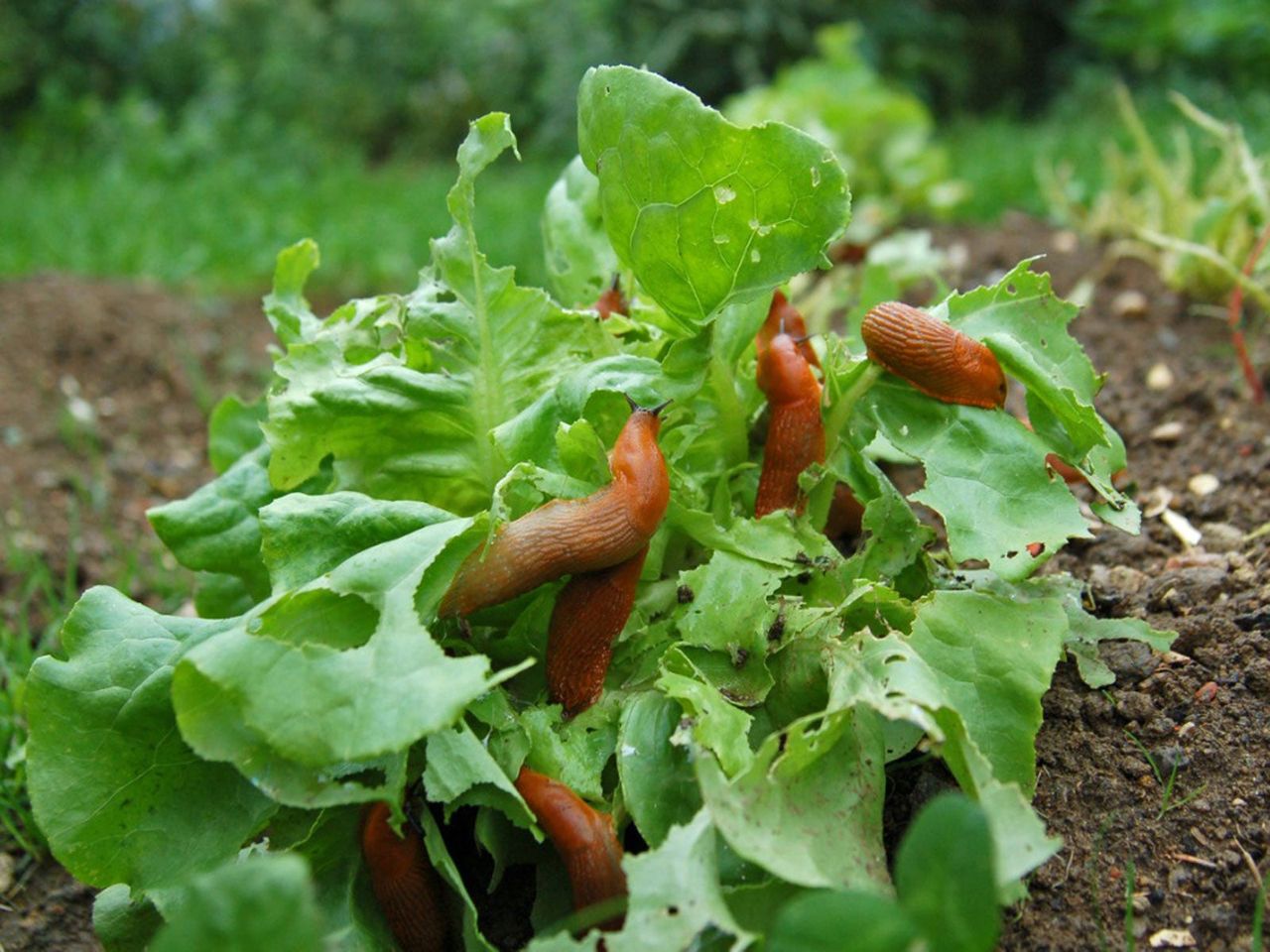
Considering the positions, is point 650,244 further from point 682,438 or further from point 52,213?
point 52,213

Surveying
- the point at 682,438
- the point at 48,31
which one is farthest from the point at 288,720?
the point at 48,31

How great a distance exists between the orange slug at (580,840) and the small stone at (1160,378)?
8.17 ft

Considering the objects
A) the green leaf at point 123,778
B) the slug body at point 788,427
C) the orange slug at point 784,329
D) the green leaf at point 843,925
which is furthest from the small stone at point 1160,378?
the green leaf at point 123,778

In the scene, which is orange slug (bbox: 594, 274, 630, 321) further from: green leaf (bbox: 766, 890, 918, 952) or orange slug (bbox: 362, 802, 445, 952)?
green leaf (bbox: 766, 890, 918, 952)

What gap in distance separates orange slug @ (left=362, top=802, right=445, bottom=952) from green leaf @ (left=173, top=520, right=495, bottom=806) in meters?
0.10

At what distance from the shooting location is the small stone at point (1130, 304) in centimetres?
420

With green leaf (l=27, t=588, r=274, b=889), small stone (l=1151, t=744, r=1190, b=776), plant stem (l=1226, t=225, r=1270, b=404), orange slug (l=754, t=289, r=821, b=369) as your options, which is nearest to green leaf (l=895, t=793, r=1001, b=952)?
small stone (l=1151, t=744, r=1190, b=776)

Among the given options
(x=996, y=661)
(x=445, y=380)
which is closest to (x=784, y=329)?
(x=445, y=380)

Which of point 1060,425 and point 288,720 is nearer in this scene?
point 288,720

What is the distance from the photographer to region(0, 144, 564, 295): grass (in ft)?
19.9

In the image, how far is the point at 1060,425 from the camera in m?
2.14

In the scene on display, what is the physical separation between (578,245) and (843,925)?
175 centimetres

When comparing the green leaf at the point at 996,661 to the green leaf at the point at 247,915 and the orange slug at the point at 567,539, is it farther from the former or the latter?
the green leaf at the point at 247,915

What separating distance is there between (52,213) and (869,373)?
242 inches
